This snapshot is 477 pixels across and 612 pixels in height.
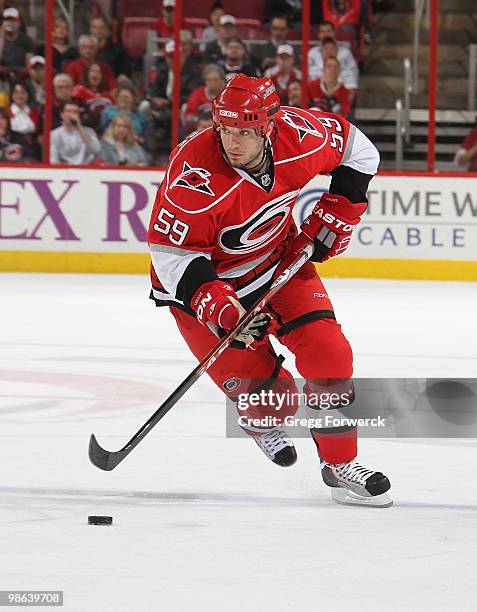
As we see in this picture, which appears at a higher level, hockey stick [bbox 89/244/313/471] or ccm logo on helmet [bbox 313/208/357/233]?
ccm logo on helmet [bbox 313/208/357/233]

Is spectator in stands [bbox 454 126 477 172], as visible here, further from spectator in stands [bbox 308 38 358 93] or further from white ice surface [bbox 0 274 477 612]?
white ice surface [bbox 0 274 477 612]

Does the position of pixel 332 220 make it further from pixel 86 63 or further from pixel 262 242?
pixel 86 63

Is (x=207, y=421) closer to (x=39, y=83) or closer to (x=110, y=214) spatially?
(x=110, y=214)

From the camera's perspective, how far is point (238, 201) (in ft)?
10.8

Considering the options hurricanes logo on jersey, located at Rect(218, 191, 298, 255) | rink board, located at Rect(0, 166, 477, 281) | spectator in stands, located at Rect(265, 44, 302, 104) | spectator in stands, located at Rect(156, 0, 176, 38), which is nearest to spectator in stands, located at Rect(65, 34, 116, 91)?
spectator in stands, located at Rect(156, 0, 176, 38)

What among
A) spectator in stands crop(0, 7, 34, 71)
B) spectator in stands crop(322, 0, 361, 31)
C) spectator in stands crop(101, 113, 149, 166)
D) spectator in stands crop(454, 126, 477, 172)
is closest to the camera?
spectator in stands crop(454, 126, 477, 172)

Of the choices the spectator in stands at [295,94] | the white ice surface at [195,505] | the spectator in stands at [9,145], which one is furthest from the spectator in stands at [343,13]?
the white ice surface at [195,505]

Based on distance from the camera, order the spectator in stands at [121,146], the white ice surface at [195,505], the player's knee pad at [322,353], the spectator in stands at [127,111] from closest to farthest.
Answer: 1. the white ice surface at [195,505]
2. the player's knee pad at [322,353]
3. the spectator in stands at [121,146]
4. the spectator in stands at [127,111]

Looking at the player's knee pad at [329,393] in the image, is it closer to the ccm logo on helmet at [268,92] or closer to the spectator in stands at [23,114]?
the ccm logo on helmet at [268,92]

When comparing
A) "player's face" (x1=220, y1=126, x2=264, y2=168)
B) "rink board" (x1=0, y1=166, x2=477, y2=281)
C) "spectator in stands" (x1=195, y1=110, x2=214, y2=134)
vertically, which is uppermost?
"player's face" (x1=220, y1=126, x2=264, y2=168)

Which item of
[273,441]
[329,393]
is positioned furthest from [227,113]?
[273,441]

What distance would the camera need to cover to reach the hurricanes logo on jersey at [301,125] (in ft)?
11.3

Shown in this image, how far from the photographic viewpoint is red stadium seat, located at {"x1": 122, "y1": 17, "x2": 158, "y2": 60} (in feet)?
30.3

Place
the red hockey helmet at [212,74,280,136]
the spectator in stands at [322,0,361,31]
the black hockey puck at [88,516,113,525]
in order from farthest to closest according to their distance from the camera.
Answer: the spectator in stands at [322,0,361,31]
the red hockey helmet at [212,74,280,136]
the black hockey puck at [88,516,113,525]
